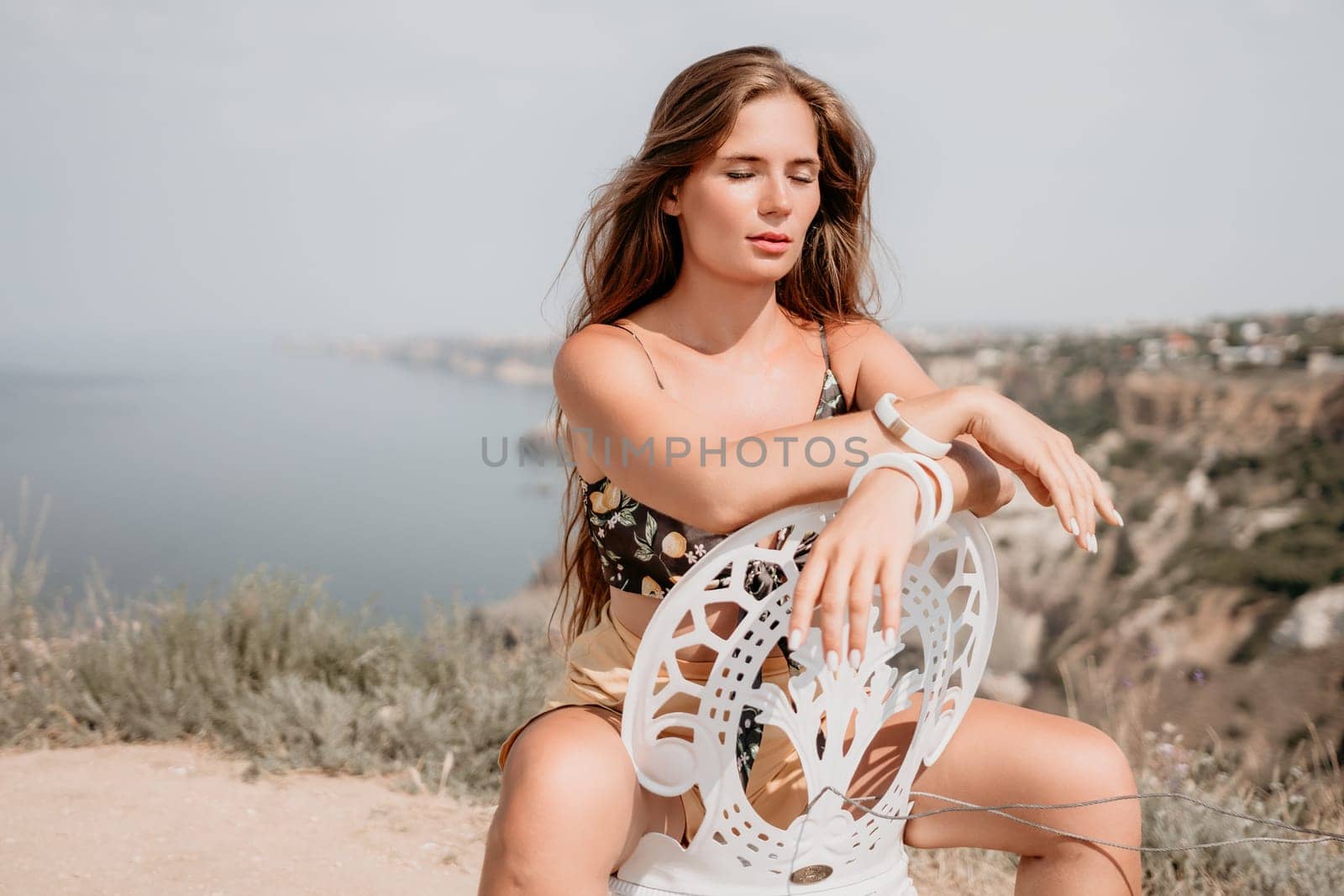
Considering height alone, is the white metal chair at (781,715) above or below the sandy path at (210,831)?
above

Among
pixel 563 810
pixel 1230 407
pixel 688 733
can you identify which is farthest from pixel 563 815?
pixel 1230 407

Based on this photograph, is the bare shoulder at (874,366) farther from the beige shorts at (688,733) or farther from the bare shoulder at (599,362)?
the beige shorts at (688,733)

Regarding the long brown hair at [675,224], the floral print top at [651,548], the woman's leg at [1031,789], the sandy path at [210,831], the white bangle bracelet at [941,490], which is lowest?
the sandy path at [210,831]

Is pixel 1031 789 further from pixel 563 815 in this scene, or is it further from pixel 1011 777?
pixel 563 815

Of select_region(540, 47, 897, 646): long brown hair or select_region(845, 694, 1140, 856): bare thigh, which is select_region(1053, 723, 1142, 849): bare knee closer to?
select_region(845, 694, 1140, 856): bare thigh

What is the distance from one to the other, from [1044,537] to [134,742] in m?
10.8

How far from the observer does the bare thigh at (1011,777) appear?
1573 millimetres

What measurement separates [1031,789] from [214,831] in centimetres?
214

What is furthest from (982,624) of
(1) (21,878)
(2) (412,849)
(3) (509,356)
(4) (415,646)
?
(3) (509,356)

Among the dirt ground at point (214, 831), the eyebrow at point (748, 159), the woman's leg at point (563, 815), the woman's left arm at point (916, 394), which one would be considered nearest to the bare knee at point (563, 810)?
the woman's leg at point (563, 815)

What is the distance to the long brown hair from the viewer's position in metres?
1.86

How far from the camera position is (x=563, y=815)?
137 cm

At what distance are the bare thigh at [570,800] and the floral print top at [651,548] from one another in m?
0.31

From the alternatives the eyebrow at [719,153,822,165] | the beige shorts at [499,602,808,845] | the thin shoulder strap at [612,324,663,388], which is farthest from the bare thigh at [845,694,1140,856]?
the eyebrow at [719,153,822,165]
